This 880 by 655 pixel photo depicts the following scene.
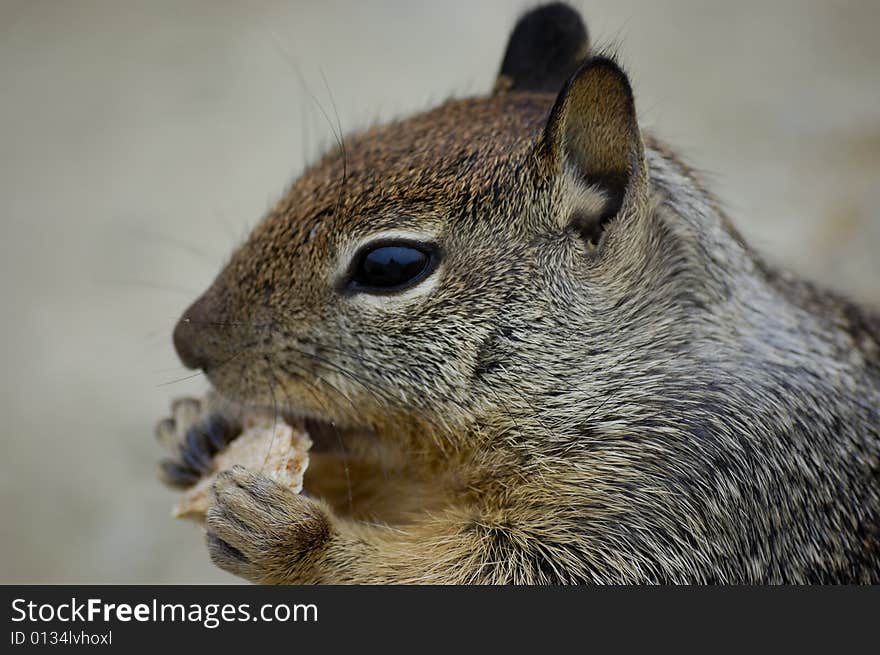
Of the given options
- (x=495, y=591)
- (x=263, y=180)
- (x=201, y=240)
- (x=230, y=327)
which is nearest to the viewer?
(x=495, y=591)

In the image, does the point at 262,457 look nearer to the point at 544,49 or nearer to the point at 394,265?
the point at 394,265

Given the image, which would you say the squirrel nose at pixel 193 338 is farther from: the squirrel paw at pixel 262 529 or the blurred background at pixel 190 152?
the blurred background at pixel 190 152

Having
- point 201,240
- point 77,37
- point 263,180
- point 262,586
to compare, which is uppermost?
point 77,37

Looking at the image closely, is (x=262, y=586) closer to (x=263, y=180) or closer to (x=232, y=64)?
(x=263, y=180)

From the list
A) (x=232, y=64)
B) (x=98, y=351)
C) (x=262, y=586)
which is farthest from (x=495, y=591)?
(x=232, y=64)

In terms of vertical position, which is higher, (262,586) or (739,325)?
(739,325)

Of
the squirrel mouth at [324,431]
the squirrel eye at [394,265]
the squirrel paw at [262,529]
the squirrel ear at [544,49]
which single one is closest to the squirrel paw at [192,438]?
the squirrel mouth at [324,431]
